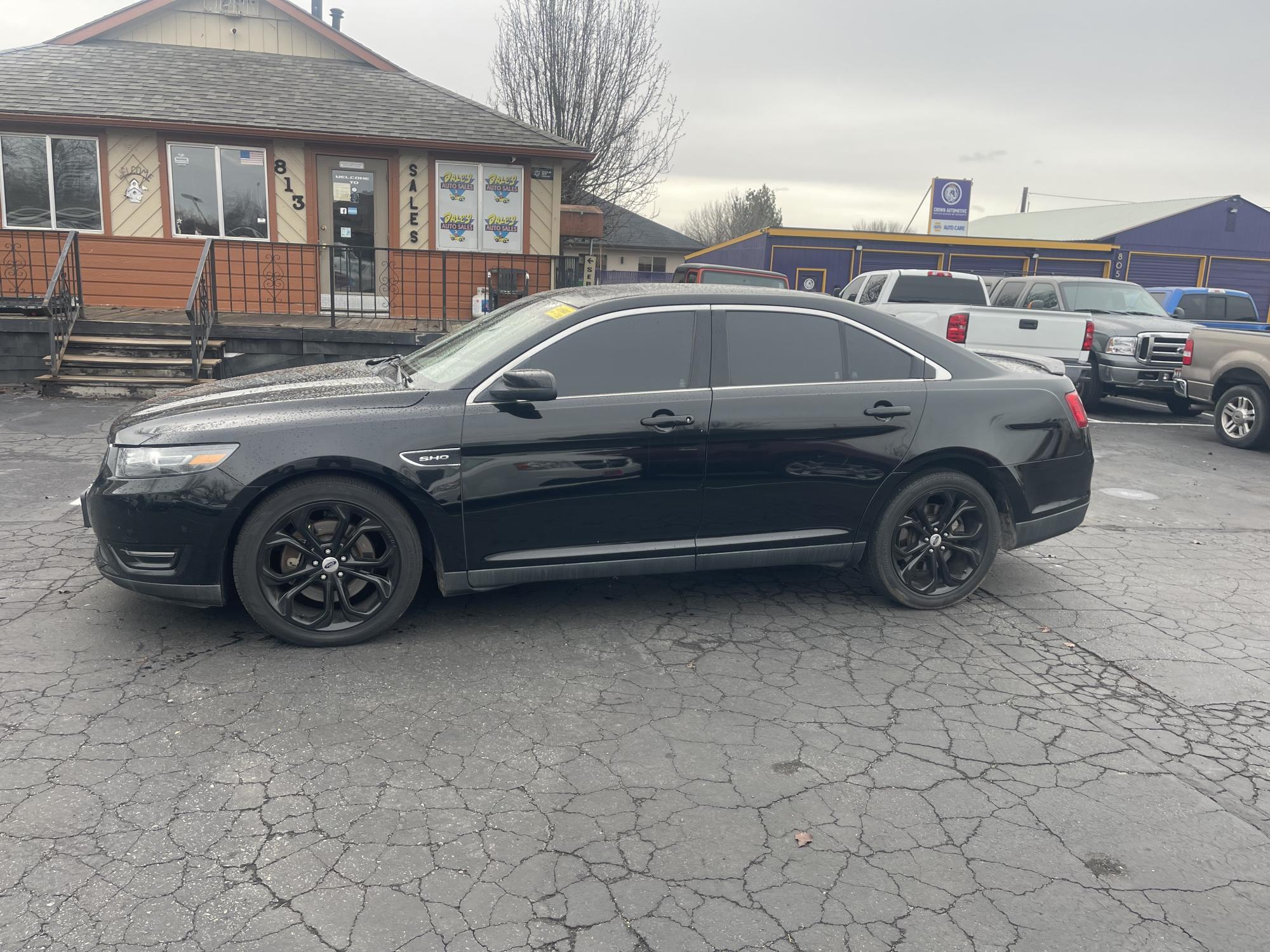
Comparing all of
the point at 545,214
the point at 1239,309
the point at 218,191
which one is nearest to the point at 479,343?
the point at 545,214

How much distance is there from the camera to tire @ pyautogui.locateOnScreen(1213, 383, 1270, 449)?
10617 mm

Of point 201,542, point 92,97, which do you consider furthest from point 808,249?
point 201,542

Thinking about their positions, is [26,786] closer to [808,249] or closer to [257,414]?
[257,414]

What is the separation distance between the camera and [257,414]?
4.20 m

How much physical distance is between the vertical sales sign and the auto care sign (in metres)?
20.0

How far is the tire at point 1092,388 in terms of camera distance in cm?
1284

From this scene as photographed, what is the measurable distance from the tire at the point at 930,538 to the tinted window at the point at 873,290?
9098 mm

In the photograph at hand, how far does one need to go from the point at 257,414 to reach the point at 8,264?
13.2 meters

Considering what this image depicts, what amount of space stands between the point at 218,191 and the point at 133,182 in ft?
4.05

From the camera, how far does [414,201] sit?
15234mm

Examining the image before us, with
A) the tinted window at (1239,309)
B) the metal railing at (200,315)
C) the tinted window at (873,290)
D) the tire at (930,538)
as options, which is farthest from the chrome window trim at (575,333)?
the tinted window at (1239,309)

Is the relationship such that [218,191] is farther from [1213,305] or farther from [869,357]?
[1213,305]

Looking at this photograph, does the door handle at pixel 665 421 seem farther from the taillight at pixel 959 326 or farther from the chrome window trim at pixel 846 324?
the taillight at pixel 959 326

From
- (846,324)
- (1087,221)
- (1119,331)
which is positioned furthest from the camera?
(1087,221)
